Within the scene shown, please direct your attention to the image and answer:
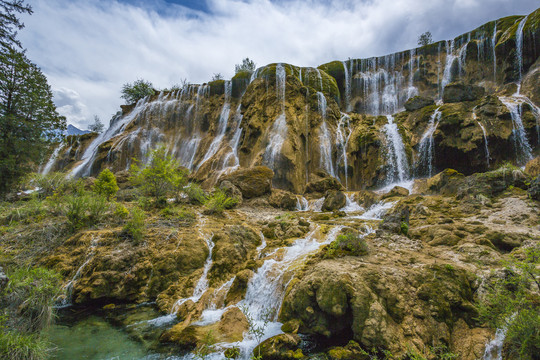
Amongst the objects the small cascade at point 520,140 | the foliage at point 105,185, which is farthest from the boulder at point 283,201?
the small cascade at point 520,140

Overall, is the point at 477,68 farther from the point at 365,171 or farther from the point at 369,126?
the point at 365,171

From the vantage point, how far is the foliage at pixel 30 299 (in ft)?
13.6

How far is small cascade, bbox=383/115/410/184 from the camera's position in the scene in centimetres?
2048

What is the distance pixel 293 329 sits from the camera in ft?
18.0

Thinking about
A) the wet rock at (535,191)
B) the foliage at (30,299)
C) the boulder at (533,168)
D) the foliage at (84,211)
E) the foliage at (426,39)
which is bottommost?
the foliage at (30,299)

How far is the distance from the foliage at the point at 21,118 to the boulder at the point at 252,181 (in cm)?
1128

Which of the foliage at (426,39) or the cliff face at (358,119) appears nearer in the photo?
the cliff face at (358,119)

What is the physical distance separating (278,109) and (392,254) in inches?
811

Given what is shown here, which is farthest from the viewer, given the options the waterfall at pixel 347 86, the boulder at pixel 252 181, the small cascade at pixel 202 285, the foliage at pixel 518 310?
the waterfall at pixel 347 86

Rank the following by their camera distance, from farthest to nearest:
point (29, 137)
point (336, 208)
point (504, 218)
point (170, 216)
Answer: point (336, 208) < point (29, 137) < point (170, 216) < point (504, 218)

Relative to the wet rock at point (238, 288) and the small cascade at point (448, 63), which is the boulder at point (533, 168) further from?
Result: the small cascade at point (448, 63)

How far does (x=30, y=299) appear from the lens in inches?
167

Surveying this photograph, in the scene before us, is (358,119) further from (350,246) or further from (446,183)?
(350,246)

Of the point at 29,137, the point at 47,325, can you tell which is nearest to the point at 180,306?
the point at 47,325
